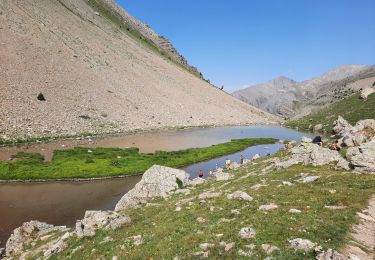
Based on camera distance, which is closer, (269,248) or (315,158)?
(269,248)

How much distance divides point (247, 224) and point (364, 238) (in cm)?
625

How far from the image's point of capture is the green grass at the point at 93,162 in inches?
2046

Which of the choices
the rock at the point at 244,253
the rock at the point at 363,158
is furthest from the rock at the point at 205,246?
the rock at the point at 363,158

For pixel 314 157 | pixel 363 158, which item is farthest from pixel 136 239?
pixel 363 158

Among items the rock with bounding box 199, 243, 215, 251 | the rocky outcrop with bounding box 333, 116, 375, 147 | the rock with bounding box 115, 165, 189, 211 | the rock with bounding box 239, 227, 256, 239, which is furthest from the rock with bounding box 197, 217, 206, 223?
the rocky outcrop with bounding box 333, 116, 375, 147

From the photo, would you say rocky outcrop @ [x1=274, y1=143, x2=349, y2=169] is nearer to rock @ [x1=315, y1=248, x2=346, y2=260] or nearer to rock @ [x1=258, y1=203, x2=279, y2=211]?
rock @ [x1=258, y1=203, x2=279, y2=211]

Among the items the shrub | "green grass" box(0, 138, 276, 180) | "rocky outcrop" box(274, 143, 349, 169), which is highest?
the shrub

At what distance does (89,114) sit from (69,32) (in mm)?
61224

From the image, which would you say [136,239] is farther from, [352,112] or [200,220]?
[352,112]

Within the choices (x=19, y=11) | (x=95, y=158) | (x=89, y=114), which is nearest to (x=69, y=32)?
(x=19, y=11)

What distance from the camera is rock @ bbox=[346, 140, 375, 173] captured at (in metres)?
29.2

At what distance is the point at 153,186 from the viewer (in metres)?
37.8

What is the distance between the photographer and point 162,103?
434 feet

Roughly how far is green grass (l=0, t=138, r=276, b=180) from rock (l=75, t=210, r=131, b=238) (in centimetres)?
2636
